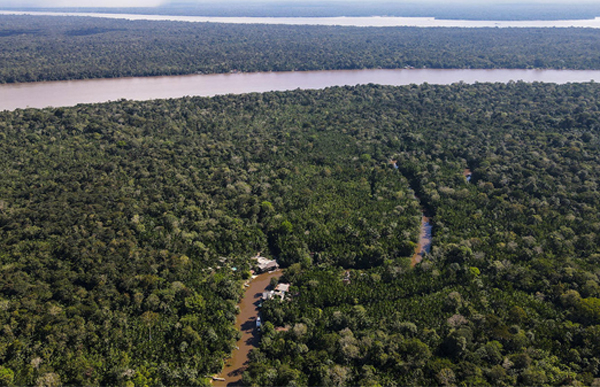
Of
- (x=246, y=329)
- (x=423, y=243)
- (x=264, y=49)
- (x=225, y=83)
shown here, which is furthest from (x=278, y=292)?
(x=264, y=49)

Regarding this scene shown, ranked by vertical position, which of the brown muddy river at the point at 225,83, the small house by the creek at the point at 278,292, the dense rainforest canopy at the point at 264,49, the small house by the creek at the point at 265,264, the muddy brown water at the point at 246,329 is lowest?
the muddy brown water at the point at 246,329

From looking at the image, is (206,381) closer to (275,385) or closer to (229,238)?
(275,385)

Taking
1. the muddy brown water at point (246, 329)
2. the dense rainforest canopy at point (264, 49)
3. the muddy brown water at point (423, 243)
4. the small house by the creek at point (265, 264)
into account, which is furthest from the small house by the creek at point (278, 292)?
the dense rainforest canopy at point (264, 49)

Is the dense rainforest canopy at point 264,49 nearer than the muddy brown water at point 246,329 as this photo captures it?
No

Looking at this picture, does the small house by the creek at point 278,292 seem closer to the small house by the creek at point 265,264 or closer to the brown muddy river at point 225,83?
the small house by the creek at point 265,264

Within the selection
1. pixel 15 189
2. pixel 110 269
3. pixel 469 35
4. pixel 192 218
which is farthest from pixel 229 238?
pixel 469 35

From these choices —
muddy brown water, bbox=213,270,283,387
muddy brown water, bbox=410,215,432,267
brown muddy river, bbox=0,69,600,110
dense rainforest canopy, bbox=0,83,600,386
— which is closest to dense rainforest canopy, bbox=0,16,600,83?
brown muddy river, bbox=0,69,600,110

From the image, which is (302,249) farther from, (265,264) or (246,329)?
(246,329)
